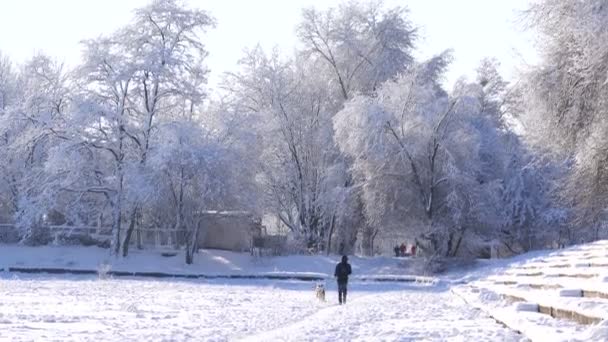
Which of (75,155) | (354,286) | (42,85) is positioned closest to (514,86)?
(354,286)

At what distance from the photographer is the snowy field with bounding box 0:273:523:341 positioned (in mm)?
15195

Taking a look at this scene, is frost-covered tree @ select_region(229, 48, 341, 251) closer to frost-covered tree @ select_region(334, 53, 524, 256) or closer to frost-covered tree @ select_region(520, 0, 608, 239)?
frost-covered tree @ select_region(334, 53, 524, 256)

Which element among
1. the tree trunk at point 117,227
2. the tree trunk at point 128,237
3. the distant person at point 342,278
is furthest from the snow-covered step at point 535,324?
the tree trunk at point 128,237

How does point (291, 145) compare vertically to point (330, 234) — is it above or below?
above

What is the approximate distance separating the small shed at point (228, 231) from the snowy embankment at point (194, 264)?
7.12 feet

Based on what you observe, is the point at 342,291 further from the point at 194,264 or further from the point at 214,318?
the point at 194,264

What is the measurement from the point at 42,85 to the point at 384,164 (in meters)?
22.8

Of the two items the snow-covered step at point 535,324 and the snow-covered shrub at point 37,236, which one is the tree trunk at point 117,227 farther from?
the snow-covered step at point 535,324

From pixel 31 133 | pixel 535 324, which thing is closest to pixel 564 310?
pixel 535 324

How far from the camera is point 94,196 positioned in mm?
56281

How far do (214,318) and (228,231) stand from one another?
38.6 m

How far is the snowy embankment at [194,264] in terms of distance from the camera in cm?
4844

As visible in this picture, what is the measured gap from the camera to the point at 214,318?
69.2 ft

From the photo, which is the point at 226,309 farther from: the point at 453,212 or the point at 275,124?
the point at 275,124
